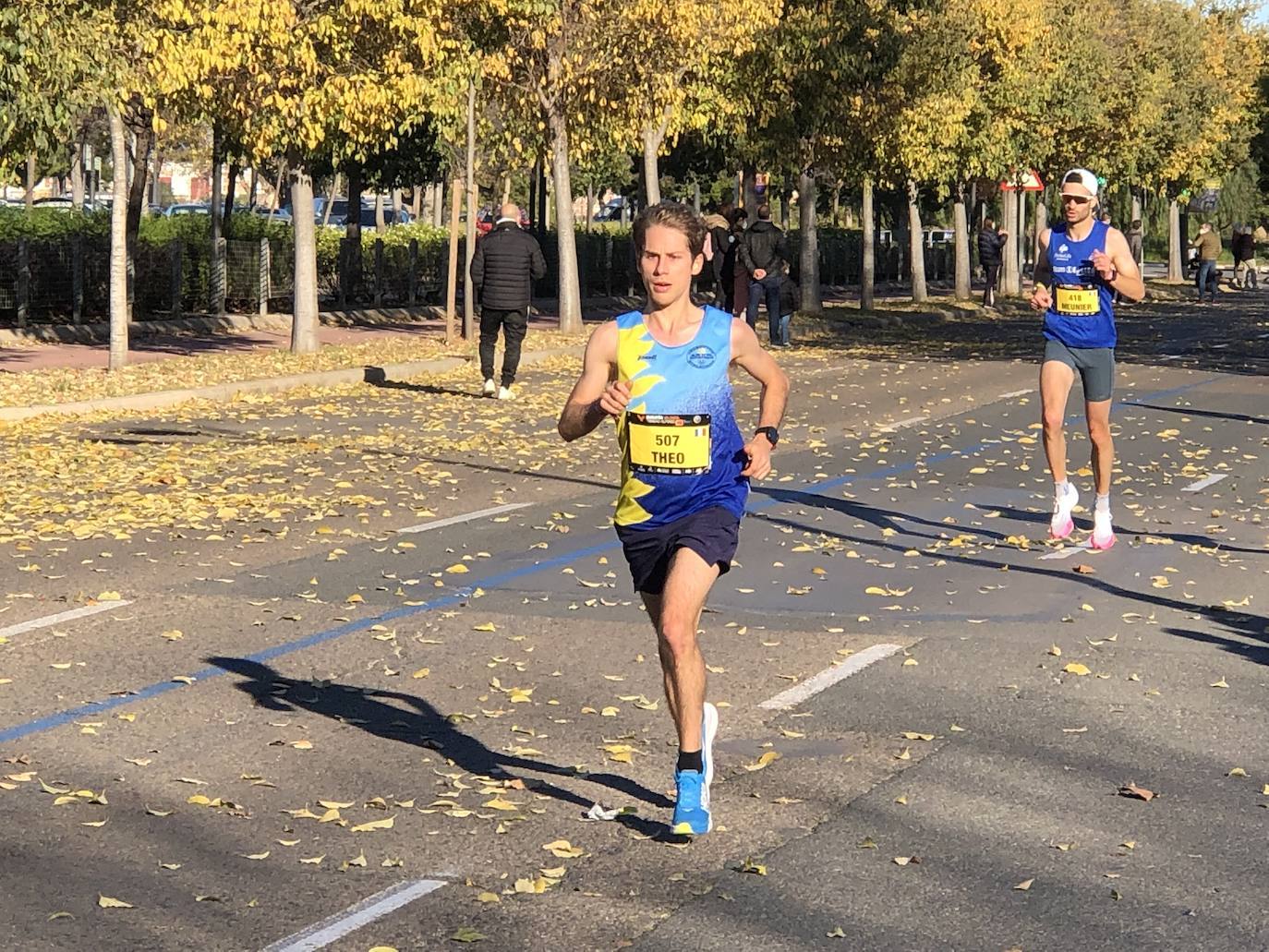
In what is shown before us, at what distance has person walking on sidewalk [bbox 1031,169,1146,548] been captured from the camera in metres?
11.1

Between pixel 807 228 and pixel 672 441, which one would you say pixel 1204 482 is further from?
pixel 807 228

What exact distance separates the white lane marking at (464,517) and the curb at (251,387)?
21.8 ft

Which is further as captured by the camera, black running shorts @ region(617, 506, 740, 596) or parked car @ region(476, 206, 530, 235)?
parked car @ region(476, 206, 530, 235)

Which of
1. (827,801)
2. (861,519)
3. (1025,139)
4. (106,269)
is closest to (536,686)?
(827,801)

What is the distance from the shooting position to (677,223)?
5.84 m

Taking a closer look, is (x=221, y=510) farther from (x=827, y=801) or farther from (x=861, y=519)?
(x=827, y=801)

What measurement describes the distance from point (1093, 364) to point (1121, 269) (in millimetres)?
603

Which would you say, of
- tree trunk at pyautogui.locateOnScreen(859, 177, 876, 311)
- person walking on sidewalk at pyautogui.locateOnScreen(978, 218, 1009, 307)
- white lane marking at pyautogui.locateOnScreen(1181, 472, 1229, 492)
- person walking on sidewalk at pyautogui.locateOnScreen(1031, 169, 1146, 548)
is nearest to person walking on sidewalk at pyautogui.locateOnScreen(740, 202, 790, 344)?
tree trunk at pyautogui.locateOnScreen(859, 177, 876, 311)

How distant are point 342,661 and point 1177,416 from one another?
1270cm

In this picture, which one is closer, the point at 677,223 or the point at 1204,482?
the point at 677,223

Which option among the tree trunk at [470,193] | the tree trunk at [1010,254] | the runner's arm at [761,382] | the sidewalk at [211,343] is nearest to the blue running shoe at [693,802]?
the runner's arm at [761,382]

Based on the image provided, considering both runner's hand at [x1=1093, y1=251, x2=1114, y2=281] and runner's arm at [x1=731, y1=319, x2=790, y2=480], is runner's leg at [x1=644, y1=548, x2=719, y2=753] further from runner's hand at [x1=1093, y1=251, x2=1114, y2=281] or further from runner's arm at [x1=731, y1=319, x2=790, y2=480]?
runner's hand at [x1=1093, y1=251, x2=1114, y2=281]

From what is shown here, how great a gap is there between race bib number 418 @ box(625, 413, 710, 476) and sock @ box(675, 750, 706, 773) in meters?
0.79

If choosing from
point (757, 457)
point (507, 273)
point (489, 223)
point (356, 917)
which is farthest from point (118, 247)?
point (356, 917)
